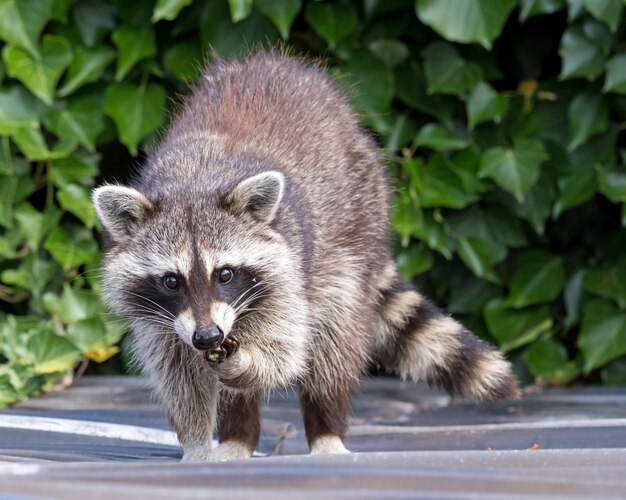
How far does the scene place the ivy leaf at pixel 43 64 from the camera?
4992 millimetres

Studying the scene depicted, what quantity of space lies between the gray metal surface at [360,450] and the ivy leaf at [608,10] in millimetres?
1588

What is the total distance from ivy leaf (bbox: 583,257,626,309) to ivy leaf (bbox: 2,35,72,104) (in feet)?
8.59

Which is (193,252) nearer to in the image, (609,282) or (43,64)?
(43,64)

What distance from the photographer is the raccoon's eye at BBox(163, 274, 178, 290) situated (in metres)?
3.25

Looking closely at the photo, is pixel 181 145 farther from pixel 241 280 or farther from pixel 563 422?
pixel 563 422

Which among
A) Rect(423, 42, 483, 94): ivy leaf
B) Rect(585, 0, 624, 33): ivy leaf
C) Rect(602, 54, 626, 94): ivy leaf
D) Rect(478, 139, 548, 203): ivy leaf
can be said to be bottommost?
Rect(478, 139, 548, 203): ivy leaf

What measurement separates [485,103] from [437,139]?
274 mm

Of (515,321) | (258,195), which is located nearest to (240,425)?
(258,195)

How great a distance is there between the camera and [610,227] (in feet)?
18.2

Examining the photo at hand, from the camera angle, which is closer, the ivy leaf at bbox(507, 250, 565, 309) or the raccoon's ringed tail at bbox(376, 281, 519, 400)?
the raccoon's ringed tail at bbox(376, 281, 519, 400)

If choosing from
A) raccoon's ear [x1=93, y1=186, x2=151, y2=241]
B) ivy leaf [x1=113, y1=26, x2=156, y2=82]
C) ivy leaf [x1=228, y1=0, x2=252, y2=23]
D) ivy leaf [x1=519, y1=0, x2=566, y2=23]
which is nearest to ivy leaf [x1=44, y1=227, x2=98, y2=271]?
ivy leaf [x1=113, y1=26, x2=156, y2=82]

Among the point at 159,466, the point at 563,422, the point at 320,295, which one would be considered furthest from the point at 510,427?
the point at 159,466

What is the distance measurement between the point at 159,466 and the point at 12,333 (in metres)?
2.82

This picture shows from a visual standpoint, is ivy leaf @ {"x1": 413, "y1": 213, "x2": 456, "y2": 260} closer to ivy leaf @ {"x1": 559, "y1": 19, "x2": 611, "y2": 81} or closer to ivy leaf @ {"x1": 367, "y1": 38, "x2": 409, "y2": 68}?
ivy leaf @ {"x1": 367, "y1": 38, "x2": 409, "y2": 68}
